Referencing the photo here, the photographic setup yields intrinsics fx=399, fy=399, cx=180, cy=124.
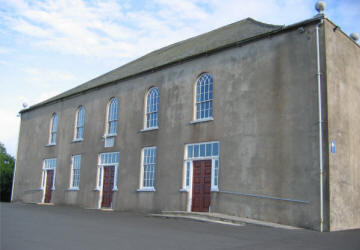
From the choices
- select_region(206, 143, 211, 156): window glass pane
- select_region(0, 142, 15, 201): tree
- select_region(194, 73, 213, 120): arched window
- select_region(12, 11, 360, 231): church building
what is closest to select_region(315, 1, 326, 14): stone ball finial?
select_region(12, 11, 360, 231): church building

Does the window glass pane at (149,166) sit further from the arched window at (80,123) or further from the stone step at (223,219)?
the arched window at (80,123)

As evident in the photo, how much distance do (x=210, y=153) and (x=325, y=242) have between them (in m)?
7.98

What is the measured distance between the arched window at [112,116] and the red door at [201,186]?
747 centimetres

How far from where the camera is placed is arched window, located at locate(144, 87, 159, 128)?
2122 centimetres

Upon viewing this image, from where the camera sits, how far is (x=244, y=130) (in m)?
16.4

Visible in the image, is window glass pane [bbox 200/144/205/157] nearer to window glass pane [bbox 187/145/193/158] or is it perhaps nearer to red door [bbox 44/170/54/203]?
window glass pane [bbox 187/145/193/158]

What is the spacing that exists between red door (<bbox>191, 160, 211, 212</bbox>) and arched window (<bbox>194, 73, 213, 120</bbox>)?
223cm

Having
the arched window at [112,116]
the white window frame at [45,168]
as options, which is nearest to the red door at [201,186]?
the arched window at [112,116]

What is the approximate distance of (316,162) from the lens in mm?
14016

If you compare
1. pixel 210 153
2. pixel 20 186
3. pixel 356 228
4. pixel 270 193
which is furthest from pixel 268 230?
pixel 20 186

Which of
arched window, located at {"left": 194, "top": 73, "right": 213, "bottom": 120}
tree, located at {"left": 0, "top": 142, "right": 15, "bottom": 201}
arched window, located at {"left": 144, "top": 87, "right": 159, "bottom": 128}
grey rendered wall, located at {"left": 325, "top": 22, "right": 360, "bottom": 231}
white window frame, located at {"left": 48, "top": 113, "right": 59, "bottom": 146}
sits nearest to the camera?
grey rendered wall, located at {"left": 325, "top": 22, "right": 360, "bottom": 231}

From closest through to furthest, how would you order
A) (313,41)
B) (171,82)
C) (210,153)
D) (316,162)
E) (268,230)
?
(268,230), (316,162), (313,41), (210,153), (171,82)

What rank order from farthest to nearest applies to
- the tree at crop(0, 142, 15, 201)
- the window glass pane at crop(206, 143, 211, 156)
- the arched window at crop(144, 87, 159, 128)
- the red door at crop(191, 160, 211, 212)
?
1. the tree at crop(0, 142, 15, 201)
2. the arched window at crop(144, 87, 159, 128)
3. the window glass pane at crop(206, 143, 211, 156)
4. the red door at crop(191, 160, 211, 212)

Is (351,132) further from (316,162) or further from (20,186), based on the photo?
(20,186)
